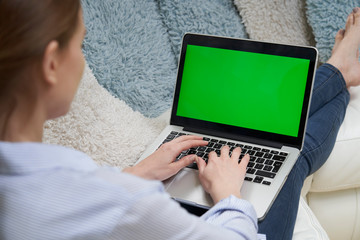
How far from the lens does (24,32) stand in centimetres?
52

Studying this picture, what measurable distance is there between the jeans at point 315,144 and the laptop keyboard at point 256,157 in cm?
4

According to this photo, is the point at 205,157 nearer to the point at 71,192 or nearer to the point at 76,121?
the point at 76,121

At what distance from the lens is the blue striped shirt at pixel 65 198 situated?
1.74 ft

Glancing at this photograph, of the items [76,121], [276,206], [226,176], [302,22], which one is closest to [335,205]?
[276,206]

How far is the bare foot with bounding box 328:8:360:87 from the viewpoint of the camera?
124cm

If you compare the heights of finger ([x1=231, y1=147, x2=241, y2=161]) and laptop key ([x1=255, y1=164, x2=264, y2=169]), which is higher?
finger ([x1=231, y1=147, x2=241, y2=161])

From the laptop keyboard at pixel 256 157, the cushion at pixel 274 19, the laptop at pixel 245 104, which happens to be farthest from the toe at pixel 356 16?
the laptop keyboard at pixel 256 157

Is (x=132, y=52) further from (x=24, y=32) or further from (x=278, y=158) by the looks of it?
(x=24, y=32)

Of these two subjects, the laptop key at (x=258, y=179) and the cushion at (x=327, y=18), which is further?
the cushion at (x=327, y=18)

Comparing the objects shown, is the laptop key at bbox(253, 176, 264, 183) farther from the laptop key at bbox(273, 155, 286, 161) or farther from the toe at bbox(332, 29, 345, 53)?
the toe at bbox(332, 29, 345, 53)

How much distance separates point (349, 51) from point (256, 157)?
51cm

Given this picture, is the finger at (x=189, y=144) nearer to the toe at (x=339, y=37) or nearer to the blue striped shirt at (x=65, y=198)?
the blue striped shirt at (x=65, y=198)

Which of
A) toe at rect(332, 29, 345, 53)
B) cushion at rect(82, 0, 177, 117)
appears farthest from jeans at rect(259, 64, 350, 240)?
cushion at rect(82, 0, 177, 117)

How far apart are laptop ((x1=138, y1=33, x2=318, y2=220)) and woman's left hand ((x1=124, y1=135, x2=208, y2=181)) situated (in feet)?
0.11
